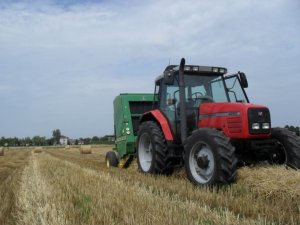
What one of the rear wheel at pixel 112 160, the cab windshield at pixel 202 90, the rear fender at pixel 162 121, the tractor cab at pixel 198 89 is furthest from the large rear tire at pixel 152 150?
the rear wheel at pixel 112 160

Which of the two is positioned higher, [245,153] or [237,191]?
[245,153]

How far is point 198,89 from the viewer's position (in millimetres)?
7797

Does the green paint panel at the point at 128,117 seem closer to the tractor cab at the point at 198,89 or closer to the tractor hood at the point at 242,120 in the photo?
the tractor cab at the point at 198,89

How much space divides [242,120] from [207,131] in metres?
0.59

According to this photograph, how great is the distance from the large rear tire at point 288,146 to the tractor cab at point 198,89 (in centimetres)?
93

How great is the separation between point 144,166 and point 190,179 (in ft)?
7.31

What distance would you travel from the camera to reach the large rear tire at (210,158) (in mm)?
5984

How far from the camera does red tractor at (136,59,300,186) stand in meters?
6.39

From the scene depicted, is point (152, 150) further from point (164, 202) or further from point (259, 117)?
point (164, 202)

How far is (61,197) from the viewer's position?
529cm

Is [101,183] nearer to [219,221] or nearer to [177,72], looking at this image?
[177,72]

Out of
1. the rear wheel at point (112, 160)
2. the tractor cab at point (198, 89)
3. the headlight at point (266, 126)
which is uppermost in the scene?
the tractor cab at point (198, 89)

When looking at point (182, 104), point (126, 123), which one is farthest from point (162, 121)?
A: point (126, 123)

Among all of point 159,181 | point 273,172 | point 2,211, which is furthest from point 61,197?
point 273,172
